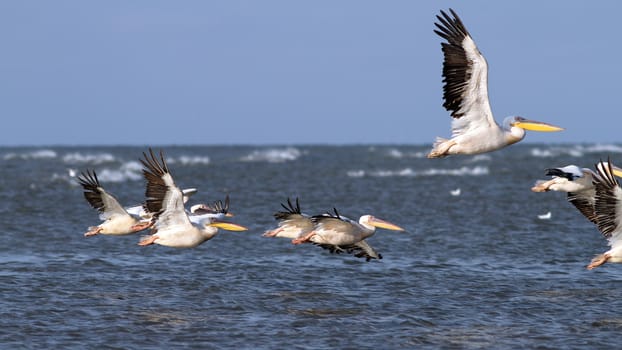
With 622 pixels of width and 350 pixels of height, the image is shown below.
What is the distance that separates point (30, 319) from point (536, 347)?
4.76 metres

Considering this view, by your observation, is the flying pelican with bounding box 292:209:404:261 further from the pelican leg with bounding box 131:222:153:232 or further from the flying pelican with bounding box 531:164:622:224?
the pelican leg with bounding box 131:222:153:232

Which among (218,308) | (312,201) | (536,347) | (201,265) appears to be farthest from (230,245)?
(312,201)

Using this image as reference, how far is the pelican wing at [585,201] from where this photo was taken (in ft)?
35.8

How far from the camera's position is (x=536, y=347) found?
368 inches

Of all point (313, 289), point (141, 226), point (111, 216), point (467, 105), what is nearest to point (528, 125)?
point (467, 105)

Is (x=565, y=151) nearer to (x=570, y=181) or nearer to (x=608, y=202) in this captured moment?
(x=570, y=181)

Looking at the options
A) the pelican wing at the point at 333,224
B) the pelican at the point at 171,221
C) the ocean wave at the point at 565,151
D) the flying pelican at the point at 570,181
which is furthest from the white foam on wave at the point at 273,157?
the flying pelican at the point at 570,181

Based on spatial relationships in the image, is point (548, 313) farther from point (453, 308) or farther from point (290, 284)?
point (290, 284)

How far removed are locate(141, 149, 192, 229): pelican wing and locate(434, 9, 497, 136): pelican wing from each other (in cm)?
284

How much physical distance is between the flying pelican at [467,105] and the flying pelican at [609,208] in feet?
3.04

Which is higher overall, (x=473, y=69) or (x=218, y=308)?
(x=473, y=69)

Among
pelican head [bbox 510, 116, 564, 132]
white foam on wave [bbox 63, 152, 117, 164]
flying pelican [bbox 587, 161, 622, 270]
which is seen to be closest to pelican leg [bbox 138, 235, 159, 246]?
pelican head [bbox 510, 116, 564, 132]

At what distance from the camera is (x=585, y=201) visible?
1105 centimetres

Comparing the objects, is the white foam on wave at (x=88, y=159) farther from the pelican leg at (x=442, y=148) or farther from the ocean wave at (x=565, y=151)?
the pelican leg at (x=442, y=148)
